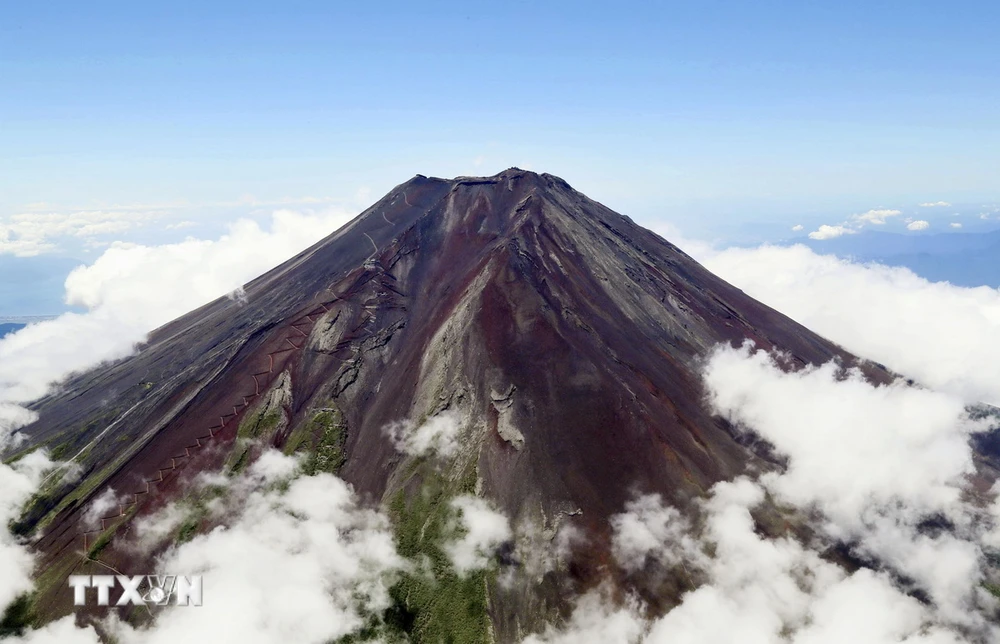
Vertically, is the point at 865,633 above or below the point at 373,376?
below

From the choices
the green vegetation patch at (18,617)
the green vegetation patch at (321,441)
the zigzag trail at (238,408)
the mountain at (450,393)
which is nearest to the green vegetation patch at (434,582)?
the mountain at (450,393)

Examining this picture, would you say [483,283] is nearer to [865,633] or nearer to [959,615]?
[865,633]


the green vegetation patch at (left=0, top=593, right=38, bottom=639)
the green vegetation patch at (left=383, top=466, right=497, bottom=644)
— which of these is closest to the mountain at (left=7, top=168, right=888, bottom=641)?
the green vegetation patch at (left=383, top=466, right=497, bottom=644)

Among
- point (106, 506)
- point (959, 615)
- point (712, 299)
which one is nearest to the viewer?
point (959, 615)

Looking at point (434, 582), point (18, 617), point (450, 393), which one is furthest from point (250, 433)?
point (434, 582)

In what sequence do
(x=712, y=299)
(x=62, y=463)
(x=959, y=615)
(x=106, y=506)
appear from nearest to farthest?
(x=959, y=615) → (x=106, y=506) → (x=62, y=463) → (x=712, y=299)

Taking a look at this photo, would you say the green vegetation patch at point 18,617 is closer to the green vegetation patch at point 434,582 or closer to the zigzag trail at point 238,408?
the zigzag trail at point 238,408

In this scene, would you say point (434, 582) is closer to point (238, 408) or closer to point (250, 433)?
point (250, 433)

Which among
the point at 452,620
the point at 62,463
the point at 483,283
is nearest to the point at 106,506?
the point at 62,463
